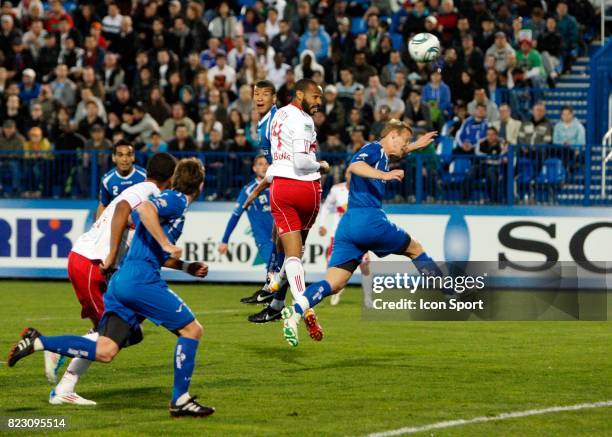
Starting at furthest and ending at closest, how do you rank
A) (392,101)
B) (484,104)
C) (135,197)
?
1. (392,101)
2. (484,104)
3. (135,197)

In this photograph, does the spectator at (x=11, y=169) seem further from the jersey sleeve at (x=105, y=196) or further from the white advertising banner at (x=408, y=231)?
the jersey sleeve at (x=105, y=196)

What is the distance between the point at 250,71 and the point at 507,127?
219 inches

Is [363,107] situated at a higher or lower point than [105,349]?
higher

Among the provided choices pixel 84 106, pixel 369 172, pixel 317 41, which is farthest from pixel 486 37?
pixel 369 172

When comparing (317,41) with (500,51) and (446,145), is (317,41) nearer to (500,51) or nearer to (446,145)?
(500,51)

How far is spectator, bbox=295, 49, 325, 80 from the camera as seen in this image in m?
26.0

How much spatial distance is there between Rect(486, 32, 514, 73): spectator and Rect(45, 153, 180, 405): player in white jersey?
49.6ft

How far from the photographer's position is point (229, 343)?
1489 centimetres

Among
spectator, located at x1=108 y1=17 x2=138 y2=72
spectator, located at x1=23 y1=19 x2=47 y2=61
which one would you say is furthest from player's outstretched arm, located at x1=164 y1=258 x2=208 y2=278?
spectator, located at x1=23 y1=19 x2=47 y2=61

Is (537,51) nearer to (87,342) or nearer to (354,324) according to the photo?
(354,324)

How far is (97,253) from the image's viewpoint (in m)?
11.9

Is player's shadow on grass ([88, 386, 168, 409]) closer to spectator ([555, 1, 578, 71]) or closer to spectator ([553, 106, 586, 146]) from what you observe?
spectator ([553, 106, 586, 146])

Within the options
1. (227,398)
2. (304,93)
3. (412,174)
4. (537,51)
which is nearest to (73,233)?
(412,174)

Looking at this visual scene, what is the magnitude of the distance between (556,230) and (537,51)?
5374mm
